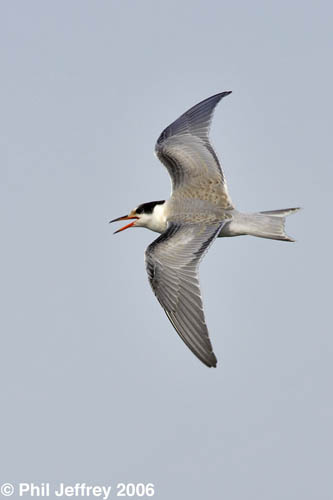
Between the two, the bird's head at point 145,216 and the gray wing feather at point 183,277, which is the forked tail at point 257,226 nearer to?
the gray wing feather at point 183,277

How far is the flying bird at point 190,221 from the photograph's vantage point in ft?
43.0

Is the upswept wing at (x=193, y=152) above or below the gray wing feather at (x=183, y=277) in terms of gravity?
above

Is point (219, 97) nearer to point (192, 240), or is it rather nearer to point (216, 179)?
point (216, 179)

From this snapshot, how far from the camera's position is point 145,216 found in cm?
1570

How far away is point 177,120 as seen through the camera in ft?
54.3

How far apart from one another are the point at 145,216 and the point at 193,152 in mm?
1240

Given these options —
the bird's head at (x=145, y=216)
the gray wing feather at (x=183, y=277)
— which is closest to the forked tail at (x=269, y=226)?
the gray wing feather at (x=183, y=277)

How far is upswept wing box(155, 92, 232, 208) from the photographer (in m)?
15.3

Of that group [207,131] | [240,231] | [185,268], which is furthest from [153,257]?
[207,131]

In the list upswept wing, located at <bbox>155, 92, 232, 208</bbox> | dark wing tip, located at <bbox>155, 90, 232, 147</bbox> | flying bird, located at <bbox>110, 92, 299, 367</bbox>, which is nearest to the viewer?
flying bird, located at <bbox>110, 92, 299, 367</bbox>

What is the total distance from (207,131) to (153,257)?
302cm

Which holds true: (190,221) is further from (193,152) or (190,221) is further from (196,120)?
(196,120)

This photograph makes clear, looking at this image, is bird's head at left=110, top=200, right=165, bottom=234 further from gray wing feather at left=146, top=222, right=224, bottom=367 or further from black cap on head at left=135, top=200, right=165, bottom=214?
gray wing feather at left=146, top=222, right=224, bottom=367

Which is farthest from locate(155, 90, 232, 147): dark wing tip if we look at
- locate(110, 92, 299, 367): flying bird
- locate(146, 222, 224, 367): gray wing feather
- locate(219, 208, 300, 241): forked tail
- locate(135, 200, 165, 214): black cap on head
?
locate(146, 222, 224, 367): gray wing feather
